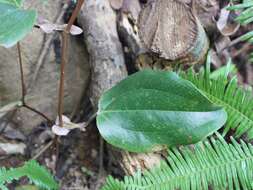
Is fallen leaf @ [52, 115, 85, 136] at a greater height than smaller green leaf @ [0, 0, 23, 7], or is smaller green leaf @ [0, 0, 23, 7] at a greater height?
smaller green leaf @ [0, 0, 23, 7]

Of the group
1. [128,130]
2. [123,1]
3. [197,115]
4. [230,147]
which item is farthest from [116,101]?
[123,1]

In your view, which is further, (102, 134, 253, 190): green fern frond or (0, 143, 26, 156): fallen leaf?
Result: (0, 143, 26, 156): fallen leaf

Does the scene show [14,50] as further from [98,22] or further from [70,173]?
[70,173]

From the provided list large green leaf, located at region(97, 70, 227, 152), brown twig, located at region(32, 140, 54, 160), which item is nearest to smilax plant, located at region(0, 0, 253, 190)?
large green leaf, located at region(97, 70, 227, 152)

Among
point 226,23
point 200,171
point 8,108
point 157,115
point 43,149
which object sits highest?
point 226,23

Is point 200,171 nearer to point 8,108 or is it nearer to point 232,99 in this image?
point 232,99

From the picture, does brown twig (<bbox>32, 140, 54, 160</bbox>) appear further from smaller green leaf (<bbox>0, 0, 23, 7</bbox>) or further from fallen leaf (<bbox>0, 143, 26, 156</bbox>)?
smaller green leaf (<bbox>0, 0, 23, 7</bbox>)

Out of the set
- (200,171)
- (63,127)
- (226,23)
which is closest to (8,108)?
(63,127)
